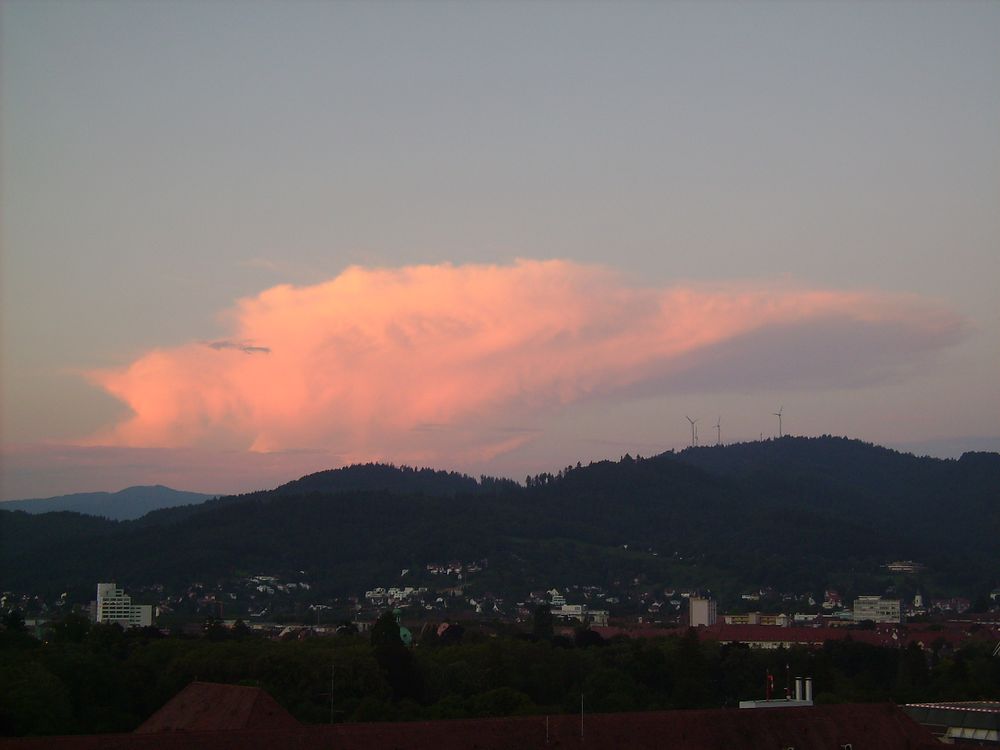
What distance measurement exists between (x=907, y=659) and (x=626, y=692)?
29.7m

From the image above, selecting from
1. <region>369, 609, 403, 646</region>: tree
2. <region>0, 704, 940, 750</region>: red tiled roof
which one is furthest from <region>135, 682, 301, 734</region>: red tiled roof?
<region>369, 609, 403, 646</region>: tree

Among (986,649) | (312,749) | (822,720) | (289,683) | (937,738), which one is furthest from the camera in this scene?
(986,649)

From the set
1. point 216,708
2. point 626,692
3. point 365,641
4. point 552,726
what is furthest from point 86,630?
point 552,726

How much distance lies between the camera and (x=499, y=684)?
265 ft

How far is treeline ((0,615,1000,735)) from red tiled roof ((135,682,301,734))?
13.6 feet

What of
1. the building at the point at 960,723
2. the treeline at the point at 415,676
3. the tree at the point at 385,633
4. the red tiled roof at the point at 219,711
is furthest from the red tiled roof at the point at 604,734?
the tree at the point at 385,633

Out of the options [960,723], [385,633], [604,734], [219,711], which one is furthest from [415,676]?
[604,734]

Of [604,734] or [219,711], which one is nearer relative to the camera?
[604,734]

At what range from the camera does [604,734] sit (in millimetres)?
44188

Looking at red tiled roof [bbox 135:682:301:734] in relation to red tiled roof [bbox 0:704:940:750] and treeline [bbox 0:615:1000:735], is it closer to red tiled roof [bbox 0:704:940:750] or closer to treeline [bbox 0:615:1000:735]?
treeline [bbox 0:615:1000:735]

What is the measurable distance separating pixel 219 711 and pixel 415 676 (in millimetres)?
28330

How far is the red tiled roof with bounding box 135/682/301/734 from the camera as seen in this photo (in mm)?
50000

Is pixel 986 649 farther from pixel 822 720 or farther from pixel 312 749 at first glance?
pixel 312 749

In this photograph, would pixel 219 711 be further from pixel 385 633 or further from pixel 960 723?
pixel 385 633
